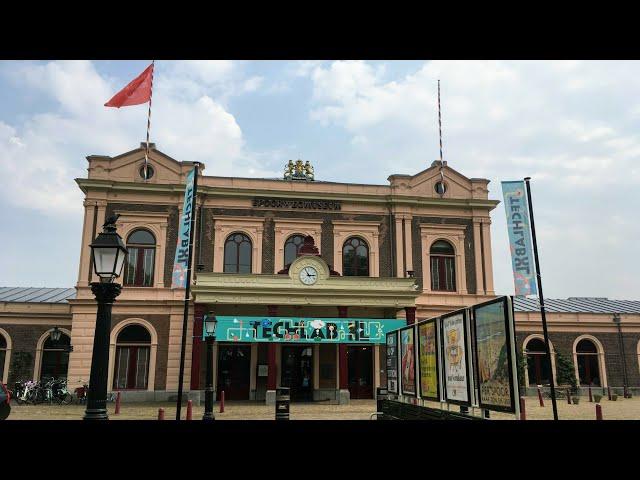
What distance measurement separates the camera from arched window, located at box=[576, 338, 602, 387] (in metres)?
30.1

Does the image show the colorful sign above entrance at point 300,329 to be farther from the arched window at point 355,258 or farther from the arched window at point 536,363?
the arched window at point 536,363

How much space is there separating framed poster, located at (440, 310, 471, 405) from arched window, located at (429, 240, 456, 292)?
749 inches

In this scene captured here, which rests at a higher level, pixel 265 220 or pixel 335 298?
pixel 265 220

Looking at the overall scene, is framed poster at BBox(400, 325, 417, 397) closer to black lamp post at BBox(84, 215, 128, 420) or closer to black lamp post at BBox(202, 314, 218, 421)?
black lamp post at BBox(202, 314, 218, 421)

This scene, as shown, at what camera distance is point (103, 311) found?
7297 millimetres

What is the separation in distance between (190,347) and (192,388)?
2.90 meters

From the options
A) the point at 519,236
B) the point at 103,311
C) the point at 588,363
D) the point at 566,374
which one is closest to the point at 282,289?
the point at 519,236

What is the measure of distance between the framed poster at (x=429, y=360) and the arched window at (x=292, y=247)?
1659cm

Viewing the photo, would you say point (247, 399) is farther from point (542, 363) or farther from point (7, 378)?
point (542, 363)

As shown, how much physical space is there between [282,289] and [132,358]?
8.02 meters

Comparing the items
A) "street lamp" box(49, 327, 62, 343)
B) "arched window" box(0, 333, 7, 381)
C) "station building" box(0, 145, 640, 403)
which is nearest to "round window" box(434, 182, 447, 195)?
"station building" box(0, 145, 640, 403)

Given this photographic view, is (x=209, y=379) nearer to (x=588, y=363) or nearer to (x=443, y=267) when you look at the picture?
(x=443, y=267)

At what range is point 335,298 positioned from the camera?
82.9 feet

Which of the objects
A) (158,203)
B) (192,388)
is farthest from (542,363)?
(158,203)
